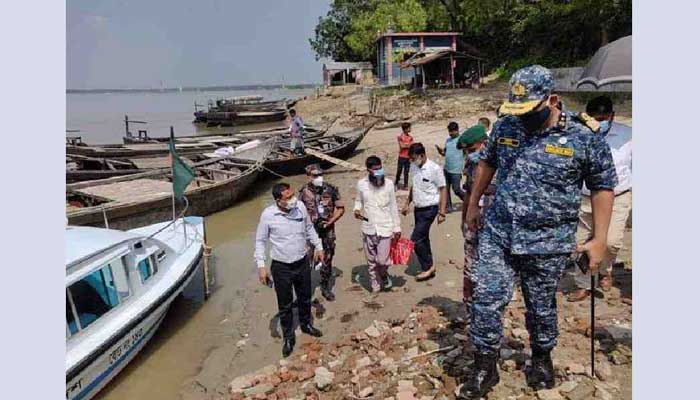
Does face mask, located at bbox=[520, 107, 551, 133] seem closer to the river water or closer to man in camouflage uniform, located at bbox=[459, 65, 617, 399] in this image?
man in camouflage uniform, located at bbox=[459, 65, 617, 399]

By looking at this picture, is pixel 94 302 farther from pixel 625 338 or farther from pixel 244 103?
pixel 244 103

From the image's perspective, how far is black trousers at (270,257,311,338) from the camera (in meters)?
5.23

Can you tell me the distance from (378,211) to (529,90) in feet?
10.8

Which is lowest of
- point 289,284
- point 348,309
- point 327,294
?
point 348,309

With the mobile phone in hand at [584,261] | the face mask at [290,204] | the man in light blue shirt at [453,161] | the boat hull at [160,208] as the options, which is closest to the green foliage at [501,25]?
the man in light blue shirt at [453,161]

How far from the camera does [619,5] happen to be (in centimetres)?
2186

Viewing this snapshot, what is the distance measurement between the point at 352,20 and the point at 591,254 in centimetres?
4935

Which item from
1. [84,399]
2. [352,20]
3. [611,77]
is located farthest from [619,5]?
[352,20]

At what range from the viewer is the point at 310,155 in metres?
16.6

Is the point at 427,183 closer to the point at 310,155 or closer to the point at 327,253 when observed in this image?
the point at 327,253

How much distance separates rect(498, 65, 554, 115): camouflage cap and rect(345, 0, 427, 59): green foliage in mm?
42060

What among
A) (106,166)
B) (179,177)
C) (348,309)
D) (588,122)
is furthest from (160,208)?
(588,122)

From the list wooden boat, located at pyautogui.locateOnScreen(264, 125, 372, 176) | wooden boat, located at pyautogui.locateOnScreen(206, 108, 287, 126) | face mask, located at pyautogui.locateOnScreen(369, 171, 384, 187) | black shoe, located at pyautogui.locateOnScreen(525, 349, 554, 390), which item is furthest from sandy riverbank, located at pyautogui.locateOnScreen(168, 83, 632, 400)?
wooden boat, located at pyautogui.locateOnScreen(206, 108, 287, 126)

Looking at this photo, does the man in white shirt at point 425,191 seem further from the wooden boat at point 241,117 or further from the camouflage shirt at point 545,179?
the wooden boat at point 241,117
